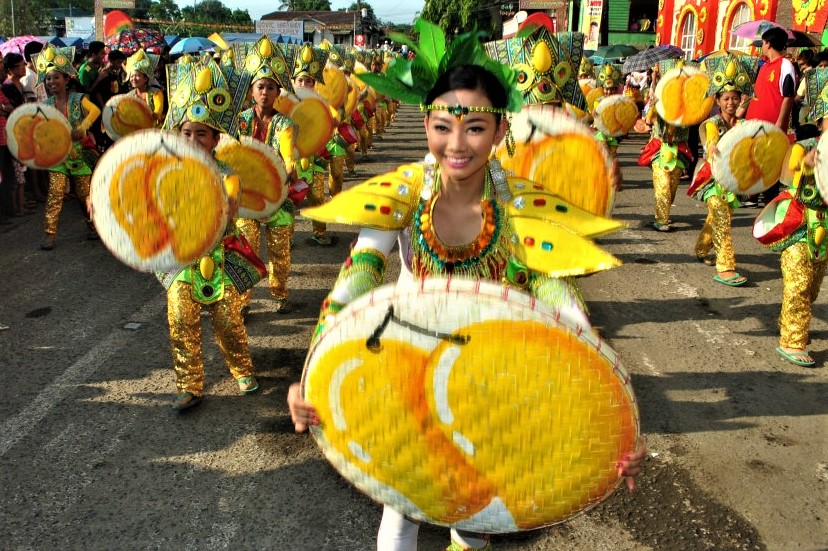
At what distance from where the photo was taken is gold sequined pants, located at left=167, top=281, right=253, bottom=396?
384 centimetres

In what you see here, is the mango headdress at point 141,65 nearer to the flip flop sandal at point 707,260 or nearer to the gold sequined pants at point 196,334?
the gold sequined pants at point 196,334

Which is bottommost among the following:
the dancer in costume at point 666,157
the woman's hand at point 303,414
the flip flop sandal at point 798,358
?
the flip flop sandal at point 798,358

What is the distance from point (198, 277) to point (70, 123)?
4.37 m

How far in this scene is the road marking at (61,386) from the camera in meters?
3.72

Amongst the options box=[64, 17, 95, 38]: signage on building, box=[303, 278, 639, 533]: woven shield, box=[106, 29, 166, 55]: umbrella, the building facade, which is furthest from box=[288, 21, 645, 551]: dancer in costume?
box=[64, 17, 95, 38]: signage on building

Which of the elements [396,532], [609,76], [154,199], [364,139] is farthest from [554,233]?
[364,139]

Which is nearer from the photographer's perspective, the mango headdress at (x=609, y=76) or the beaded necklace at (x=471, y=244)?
the beaded necklace at (x=471, y=244)

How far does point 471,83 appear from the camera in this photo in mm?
2105

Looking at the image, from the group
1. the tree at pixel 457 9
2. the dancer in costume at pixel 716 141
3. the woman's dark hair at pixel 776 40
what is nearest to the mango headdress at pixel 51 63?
the dancer in costume at pixel 716 141

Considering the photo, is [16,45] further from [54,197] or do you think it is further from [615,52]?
[615,52]

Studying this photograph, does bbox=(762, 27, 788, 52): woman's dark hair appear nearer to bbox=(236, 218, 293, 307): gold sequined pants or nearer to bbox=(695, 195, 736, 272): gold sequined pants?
bbox=(695, 195, 736, 272): gold sequined pants

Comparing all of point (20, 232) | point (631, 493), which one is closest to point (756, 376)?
point (631, 493)

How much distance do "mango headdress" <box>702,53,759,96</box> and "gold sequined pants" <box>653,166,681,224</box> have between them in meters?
1.22

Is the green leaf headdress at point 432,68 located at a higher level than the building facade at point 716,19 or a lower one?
lower
